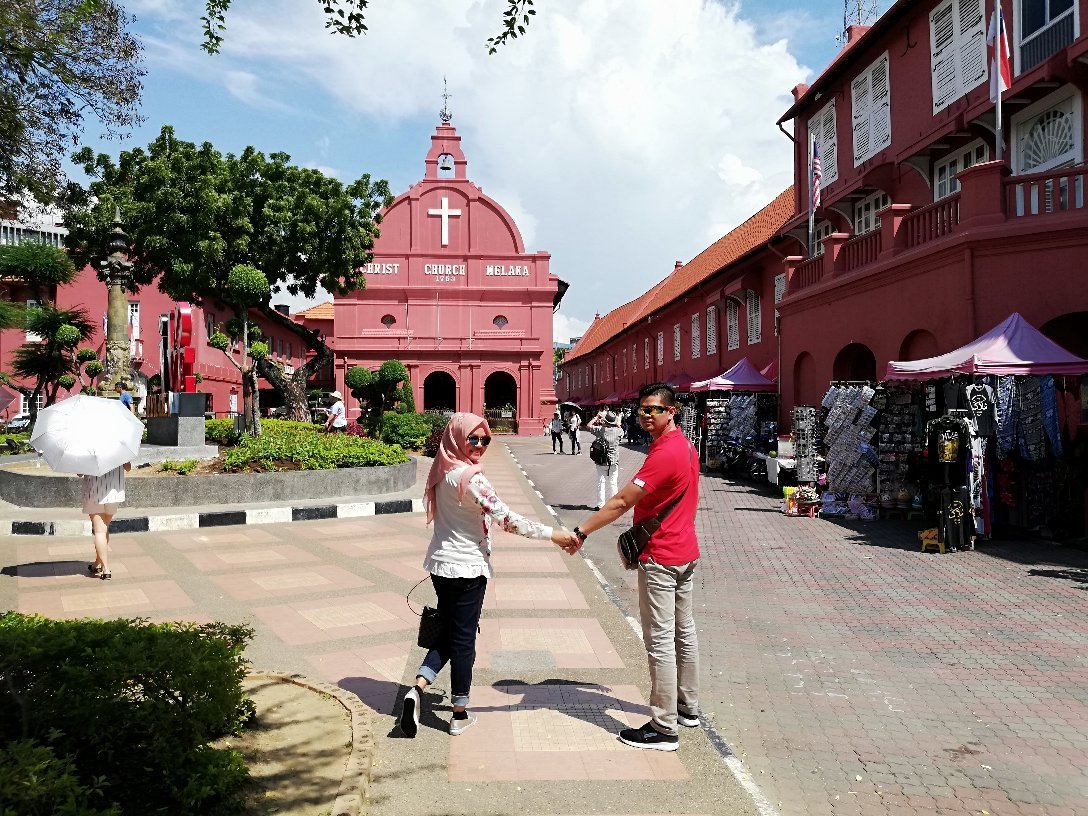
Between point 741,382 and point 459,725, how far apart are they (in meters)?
16.0

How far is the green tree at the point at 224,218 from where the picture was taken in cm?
2031

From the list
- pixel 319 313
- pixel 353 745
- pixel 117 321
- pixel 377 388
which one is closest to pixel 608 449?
pixel 353 745

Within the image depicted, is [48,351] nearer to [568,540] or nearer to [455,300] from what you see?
[455,300]

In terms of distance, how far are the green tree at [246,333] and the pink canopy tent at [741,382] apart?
1036 centimetres

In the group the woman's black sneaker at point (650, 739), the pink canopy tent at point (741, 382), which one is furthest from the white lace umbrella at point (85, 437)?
the pink canopy tent at point (741, 382)

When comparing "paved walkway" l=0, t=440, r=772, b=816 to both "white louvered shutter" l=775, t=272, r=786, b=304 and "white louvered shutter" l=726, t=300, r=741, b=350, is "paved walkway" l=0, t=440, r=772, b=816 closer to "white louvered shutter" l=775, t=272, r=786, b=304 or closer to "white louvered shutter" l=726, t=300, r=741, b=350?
"white louvered shutter" l=775, t=272, r=786, b=304

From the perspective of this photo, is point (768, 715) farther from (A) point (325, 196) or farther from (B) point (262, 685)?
(A) point (325, 196)

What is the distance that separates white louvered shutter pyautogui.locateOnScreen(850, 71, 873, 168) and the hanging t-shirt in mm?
8557

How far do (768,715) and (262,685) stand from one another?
2.70 metres

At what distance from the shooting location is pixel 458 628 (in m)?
3.78

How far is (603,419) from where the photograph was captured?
11539 mm

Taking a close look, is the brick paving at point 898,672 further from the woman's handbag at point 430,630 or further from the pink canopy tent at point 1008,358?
the pink canopy tent at point 1008,358

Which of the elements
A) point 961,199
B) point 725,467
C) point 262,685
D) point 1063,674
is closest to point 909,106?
point 961,199

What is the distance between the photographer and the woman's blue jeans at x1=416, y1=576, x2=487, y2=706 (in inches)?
148
